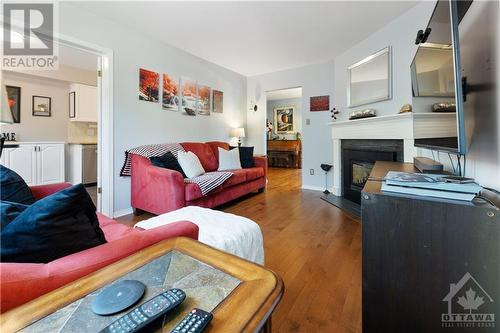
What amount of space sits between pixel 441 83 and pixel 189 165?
8.92 feet

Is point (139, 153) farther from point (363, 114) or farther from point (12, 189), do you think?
point (363, 114)

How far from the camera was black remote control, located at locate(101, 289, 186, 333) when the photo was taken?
41 cm

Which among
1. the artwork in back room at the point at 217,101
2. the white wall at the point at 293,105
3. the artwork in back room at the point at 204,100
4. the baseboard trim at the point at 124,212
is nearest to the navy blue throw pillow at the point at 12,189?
the baseboard trim at the point at 124,212

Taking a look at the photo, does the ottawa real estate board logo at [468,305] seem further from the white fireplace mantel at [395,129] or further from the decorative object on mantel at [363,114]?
the decorative object on mantel at [363,114]

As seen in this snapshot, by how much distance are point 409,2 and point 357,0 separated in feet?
1.86

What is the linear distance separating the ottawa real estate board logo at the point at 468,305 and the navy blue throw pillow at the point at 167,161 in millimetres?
2770

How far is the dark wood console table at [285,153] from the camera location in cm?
757

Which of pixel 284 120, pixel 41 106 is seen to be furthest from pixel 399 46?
pixel 41 106

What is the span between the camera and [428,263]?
0.81 metres

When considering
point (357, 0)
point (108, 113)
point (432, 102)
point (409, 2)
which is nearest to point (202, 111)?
point (108, 113)

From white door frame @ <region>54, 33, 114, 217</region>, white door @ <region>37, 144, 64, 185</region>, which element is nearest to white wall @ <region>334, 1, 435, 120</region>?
white door frame @ <region>54, 33, 114, 217</region>

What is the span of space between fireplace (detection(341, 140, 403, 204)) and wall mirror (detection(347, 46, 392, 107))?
60 centimetres

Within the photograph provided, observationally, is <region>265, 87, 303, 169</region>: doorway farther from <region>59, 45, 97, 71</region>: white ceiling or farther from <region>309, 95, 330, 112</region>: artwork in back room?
<region>59, 45, 97, 71</region>: white ceiling

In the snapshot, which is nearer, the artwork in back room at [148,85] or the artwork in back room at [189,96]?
the artwork in back room at [148,85]
